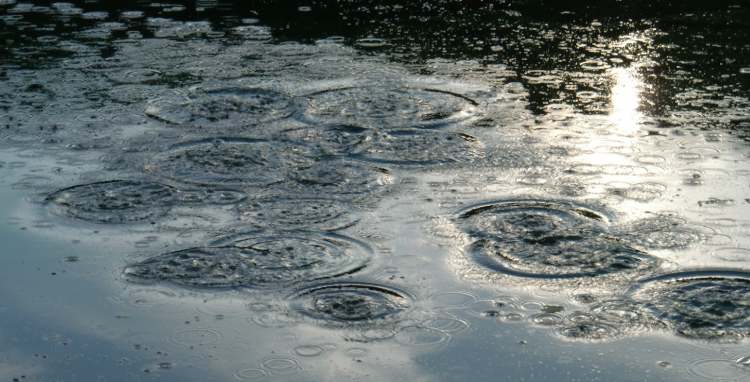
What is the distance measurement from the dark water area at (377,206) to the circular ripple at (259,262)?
0.6 inches

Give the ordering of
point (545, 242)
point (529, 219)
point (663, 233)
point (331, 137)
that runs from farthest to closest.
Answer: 1. point (331, 137)
2. point (529, 219)
3. point (663, 233)
4. point (545, 242)

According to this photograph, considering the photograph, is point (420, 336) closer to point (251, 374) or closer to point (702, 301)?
point (251, 374)

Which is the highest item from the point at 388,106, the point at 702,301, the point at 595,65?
the point at 595,65

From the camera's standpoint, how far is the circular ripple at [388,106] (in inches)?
287

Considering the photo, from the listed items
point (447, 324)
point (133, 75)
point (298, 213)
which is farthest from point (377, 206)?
point (133, 75)

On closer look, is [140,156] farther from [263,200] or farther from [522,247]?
[522,247]

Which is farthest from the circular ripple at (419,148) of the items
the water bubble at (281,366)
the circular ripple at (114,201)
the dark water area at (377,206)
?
the water bubble at (281,366)

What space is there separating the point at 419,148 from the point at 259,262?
1959 millimetres

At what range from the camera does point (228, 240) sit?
207 inches

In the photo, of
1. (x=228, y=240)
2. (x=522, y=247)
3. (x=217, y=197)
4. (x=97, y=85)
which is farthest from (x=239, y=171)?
(x=97, y=85)

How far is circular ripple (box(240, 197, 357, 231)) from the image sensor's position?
547cm

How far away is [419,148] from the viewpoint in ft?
22.0

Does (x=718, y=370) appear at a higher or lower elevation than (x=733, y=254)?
lower

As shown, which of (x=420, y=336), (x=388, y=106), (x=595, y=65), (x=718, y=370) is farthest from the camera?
(x=595, y=65)
